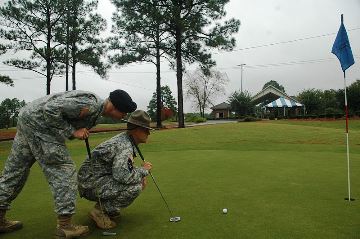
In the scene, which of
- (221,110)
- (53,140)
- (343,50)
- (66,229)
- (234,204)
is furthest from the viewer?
(221,110)

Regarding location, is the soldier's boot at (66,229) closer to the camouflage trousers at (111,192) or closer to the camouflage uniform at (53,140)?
the camouflage uniform at (53,140)

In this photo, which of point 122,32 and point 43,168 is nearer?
point 43,168

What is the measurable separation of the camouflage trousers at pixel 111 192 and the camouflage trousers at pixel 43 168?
0.35 metres

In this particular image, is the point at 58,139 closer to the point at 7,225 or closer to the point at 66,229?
the point at 66,229

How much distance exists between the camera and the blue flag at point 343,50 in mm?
5727

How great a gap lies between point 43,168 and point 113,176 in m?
0.72

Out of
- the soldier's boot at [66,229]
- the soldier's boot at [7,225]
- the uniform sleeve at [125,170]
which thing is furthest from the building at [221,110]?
the soldier's boot at [66,229]

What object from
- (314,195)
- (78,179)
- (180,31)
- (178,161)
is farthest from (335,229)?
(180,31)

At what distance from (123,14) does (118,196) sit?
25304 millimetres

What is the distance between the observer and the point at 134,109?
13.2 feet

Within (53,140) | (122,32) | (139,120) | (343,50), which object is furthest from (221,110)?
(53,140)

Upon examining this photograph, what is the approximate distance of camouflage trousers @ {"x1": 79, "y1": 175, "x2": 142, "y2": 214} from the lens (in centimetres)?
414

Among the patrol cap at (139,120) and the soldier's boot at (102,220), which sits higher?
the patrol cap at (139,120)

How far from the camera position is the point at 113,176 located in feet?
13.3
